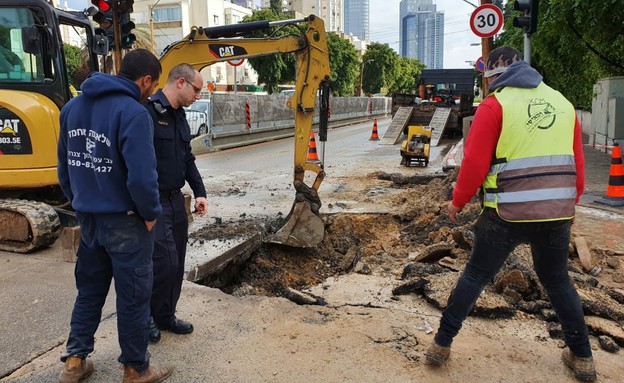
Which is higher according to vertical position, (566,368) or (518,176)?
(518,176)

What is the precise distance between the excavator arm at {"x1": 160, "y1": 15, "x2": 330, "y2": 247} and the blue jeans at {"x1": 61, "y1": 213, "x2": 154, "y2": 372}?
3538 millimetres

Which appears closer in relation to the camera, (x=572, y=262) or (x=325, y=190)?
(x=572, y=262)

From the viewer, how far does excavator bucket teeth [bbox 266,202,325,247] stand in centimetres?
647

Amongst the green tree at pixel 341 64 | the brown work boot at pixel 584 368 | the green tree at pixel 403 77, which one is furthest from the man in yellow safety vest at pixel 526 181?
the green tree at pixel 403 77

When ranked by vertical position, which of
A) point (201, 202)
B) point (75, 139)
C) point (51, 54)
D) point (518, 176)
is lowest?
point (201, 202)

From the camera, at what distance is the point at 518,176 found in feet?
10.3

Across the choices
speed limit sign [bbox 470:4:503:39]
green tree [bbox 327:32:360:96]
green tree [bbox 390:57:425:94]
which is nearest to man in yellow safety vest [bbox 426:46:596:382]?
speed limit sign [bbox 470:4:503:39]

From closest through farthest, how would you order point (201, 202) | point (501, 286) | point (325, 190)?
1. point (201, 202)
2. point (501, 286)
3. point (325, 190)

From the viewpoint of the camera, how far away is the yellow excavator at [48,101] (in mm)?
6094

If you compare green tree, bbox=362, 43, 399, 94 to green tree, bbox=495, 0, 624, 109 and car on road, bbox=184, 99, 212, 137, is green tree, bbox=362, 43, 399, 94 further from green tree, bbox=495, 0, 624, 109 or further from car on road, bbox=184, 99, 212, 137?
car on road, bbox=184, 99, 212, 137

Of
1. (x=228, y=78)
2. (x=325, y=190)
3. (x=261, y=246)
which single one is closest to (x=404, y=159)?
(x=325, y=190)

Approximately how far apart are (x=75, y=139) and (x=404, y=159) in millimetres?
11504

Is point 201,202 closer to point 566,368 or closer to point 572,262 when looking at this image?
point 566,368

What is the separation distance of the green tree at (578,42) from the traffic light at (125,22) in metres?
7.99
